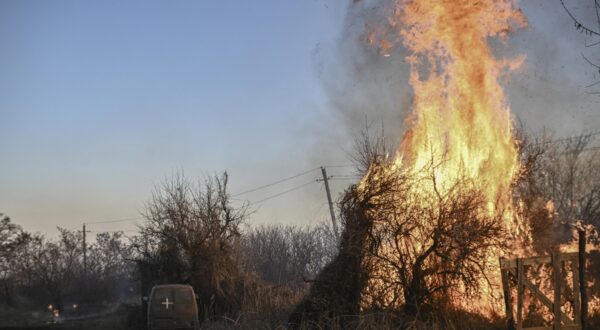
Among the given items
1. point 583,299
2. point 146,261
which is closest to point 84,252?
point 146,261

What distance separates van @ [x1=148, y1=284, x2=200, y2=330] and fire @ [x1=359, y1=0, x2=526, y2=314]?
1002cm

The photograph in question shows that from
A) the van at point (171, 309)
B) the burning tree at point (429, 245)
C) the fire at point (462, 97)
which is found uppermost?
the fire at point (462, 97)

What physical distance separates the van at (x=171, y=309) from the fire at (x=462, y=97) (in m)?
10.0

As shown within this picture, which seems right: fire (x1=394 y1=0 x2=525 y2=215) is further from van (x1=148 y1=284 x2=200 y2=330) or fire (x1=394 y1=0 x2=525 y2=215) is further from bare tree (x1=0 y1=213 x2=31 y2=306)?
bare tree (x1=0 y1=213 x2=31 y2=306)

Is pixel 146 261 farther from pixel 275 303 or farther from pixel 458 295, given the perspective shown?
pixel 458 295

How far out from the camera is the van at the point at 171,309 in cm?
2389

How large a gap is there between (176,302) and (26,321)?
23.3m

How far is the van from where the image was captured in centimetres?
2389

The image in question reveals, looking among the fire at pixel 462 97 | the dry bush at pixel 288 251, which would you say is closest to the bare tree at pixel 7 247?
the dry bush at pixel 288 251

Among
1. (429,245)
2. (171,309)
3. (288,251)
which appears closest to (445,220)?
(429,245)

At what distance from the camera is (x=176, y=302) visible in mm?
24219

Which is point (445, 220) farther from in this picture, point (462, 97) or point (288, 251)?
point (288, 251)

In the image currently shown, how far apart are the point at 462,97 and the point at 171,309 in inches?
507

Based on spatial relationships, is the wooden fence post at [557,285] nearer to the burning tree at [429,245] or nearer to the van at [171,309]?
the burning tree at [429,245]
